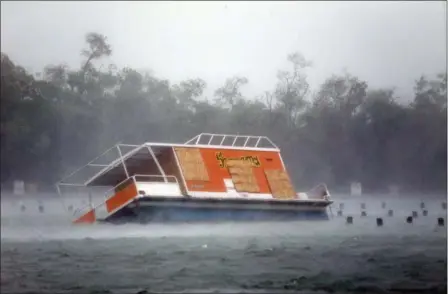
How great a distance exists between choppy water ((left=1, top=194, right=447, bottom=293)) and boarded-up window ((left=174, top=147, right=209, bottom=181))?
0.19 metres

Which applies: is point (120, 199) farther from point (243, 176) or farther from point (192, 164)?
point (243, 176)

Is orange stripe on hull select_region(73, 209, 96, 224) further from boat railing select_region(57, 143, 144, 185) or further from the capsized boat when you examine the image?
boat railing select_region(57, 143, 144, 185)

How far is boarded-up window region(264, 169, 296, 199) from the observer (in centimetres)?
251

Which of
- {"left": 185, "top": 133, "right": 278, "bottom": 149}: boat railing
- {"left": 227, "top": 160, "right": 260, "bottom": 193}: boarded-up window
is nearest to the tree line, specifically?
{"left": 185, "top": 133, "right": 278, "bottom": 149}: boat railing

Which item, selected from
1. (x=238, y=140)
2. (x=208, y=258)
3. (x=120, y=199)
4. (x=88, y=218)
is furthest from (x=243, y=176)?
(x=88, y=218)

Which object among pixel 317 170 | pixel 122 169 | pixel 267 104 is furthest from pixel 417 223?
pixel 122 169

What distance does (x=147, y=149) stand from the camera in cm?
247

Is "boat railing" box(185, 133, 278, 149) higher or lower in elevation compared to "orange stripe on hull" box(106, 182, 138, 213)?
higher

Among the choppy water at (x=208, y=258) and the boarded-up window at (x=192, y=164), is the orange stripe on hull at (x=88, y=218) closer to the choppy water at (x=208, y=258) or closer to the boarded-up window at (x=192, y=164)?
the choppy water at (x=208, y=258)

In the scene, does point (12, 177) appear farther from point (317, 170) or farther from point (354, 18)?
point (354, 18)

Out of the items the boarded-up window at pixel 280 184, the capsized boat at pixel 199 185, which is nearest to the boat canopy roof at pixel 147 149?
the capsized boat at pixel 199 185

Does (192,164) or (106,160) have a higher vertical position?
(106,160)

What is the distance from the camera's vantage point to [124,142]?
97.4 inches

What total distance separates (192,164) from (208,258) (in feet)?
1.22
